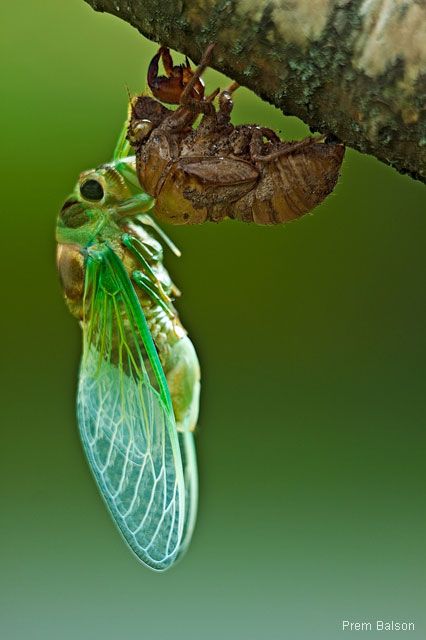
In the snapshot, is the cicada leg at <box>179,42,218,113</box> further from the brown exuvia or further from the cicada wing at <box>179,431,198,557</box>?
the cicada wing at <box>179,431,198,557</box>

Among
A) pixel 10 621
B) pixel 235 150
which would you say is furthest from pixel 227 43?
pixel 10 621

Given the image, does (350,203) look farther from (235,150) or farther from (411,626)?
(235,150)

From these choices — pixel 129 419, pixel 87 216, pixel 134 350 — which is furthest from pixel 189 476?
pixel 87 216

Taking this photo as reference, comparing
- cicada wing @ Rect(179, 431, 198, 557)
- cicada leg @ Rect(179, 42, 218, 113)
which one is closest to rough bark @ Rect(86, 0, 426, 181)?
cicada leg @ Rect(179, 42, 218, 113)

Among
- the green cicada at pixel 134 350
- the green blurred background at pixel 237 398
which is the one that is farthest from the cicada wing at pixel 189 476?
the green blurred background at pixel 237 398

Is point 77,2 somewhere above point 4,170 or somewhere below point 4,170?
above
